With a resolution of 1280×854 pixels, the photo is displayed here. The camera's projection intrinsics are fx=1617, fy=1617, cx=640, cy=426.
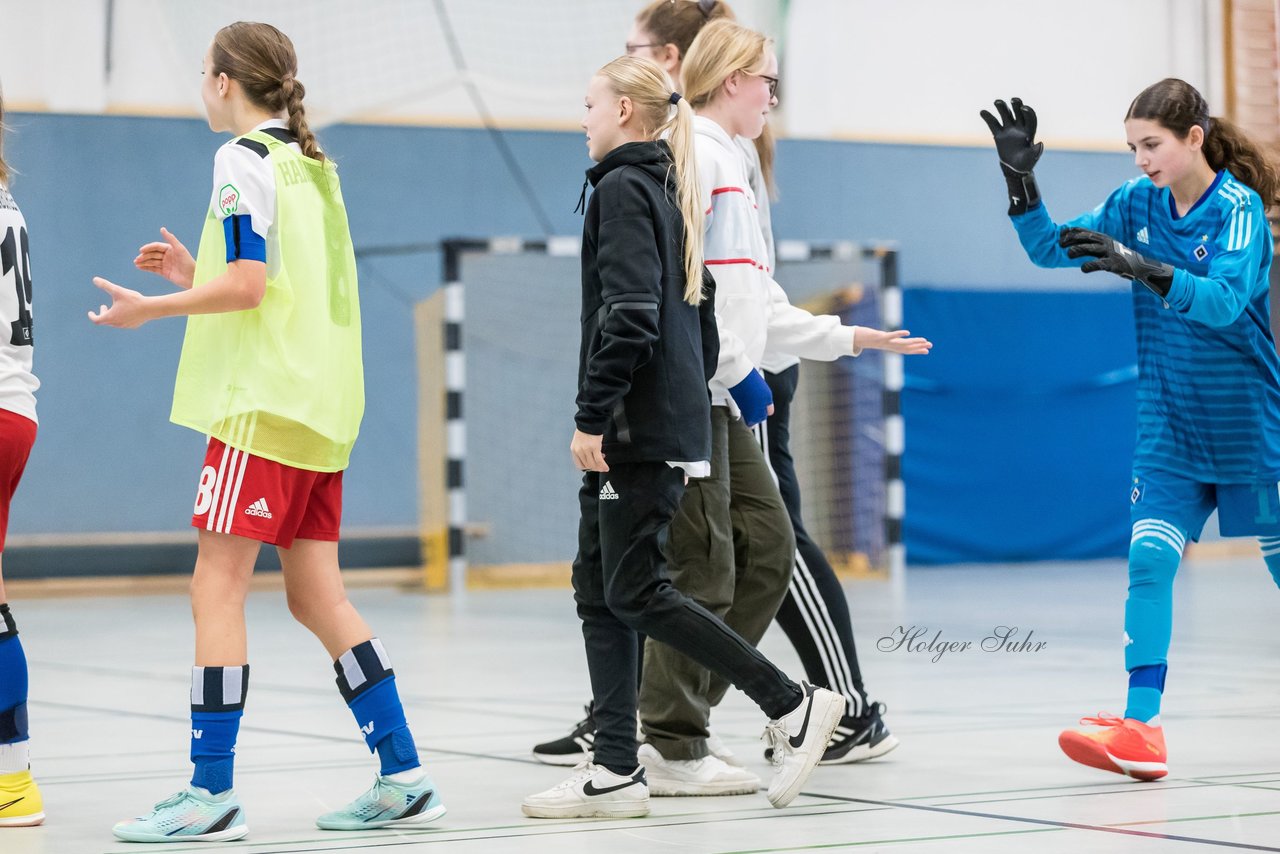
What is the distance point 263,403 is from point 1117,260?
168 cm

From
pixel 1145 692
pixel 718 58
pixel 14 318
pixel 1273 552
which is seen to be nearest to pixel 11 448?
pixel 14 318

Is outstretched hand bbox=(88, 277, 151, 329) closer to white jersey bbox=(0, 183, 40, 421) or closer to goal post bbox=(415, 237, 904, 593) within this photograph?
white jersey bbox=(0, 183, 40, 421)

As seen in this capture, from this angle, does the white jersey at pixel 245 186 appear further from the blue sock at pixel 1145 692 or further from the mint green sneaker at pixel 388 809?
the blue sock at pixel 1145 692

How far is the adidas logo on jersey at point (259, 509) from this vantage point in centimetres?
278

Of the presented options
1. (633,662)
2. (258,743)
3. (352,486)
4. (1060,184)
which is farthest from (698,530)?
(1060,184)

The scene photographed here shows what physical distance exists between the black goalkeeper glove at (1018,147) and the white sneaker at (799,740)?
4.17 feet

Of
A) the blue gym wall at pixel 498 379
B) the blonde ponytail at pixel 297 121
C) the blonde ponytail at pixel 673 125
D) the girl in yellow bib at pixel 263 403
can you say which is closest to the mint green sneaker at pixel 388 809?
the girl in yellow bib at pixel 263 403

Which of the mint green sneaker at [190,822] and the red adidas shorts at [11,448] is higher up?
the red adidas shorts at [11,448]

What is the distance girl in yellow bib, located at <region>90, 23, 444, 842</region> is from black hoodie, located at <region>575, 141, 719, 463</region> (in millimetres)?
457

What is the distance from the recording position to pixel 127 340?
1149 centimetres

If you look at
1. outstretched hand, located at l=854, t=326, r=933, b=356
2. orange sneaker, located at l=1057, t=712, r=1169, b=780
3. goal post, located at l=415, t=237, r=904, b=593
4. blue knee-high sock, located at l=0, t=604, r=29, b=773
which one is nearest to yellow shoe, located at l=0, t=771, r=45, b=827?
blue knee-high sock, located at l=0, t=604, r=29, b=773

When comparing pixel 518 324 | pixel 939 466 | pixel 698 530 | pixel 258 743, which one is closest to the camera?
pixel 698 530

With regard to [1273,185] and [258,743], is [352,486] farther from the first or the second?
[1273,185]

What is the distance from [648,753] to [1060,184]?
36.9 feet
